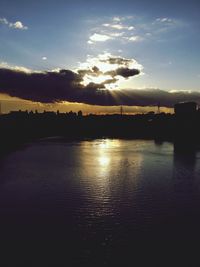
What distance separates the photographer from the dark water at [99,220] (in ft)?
58.7

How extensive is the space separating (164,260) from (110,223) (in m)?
6.26

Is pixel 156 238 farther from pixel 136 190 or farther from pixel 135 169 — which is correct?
pixel 135 169

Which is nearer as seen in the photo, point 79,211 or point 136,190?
point 79,211

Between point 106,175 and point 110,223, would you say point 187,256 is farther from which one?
point 106,175

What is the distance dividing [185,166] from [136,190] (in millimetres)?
23116

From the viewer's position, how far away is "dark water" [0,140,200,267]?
17906mm

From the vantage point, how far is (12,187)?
118ft

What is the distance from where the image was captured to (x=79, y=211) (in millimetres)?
26219

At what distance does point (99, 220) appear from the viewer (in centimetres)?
2361

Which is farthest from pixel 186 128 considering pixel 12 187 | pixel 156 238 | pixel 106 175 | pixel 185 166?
pixel 156 238

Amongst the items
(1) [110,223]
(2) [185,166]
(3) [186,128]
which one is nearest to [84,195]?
(1) [110,223]

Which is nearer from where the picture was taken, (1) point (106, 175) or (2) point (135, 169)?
(1) point (106, 175)

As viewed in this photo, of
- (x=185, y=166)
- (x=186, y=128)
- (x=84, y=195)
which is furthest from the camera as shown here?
(x=186, y=128)

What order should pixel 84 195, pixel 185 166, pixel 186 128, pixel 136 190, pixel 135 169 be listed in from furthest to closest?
1. pixel 186 128
2. pixel 185 166
3. pixel 135 169
4. pixel 136 190
5. pixel 84 195
